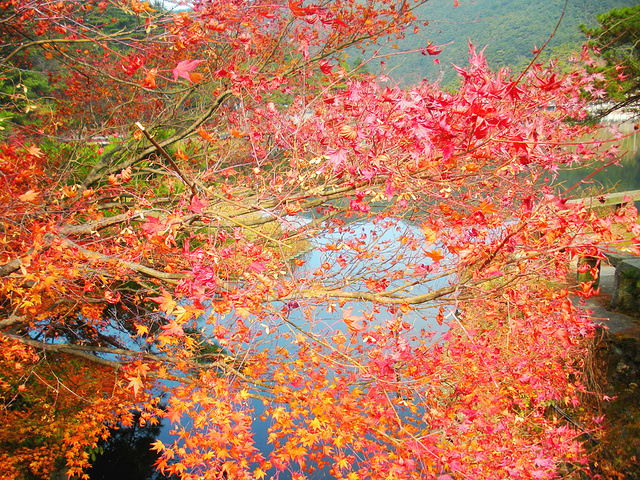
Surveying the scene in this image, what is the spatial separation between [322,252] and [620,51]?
8.38 metres

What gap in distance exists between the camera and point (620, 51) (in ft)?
26.3

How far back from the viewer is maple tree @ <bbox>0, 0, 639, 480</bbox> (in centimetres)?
202

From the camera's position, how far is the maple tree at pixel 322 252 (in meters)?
2.02

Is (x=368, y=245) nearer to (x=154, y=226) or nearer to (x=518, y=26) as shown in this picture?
(x=154, y=226)

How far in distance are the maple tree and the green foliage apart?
3.97m

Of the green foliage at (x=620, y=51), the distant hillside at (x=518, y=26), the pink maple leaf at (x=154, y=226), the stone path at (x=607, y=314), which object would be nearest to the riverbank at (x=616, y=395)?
the stone path at (x=607, y=314)

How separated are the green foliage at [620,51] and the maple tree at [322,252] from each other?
3972 mm

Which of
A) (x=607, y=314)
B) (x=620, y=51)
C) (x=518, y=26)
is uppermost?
(x=518, y=26)

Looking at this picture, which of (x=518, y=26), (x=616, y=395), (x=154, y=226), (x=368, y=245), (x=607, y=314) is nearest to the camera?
(x=154, y=226)

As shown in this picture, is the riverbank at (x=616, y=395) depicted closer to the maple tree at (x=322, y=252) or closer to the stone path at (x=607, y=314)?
the stone path at (x=607, y=314)

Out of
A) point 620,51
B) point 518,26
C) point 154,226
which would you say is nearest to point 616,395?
point 154,226

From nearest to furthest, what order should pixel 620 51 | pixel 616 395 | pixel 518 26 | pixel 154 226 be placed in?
pixel 154 226
pixel 616 395
pixel 620 51
pixel 518 26

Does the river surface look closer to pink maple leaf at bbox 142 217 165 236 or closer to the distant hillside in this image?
pink maple leaf at bbox 142 217 165 236

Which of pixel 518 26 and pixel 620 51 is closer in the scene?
pixel 620 51
